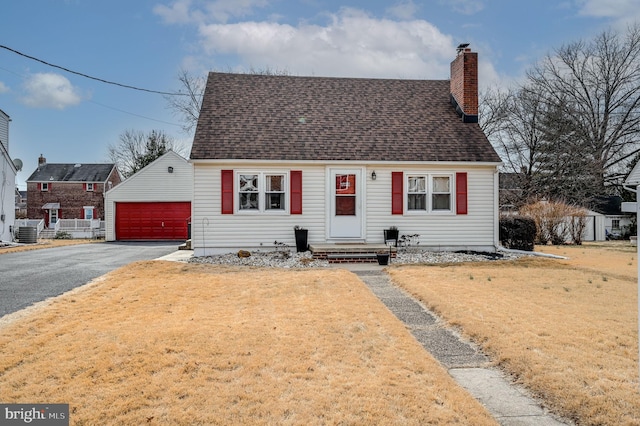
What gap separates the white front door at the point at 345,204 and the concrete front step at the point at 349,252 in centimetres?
116

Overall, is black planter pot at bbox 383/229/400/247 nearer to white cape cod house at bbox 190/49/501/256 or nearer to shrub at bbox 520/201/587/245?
white cape cod house at bbox 190/49/501/256

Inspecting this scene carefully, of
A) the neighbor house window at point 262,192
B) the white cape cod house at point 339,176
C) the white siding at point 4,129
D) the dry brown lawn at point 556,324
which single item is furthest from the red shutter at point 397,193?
the white siding at point 4,129

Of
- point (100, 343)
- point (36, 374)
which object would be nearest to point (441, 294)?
point (100, 343)

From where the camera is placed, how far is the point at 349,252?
13.6m

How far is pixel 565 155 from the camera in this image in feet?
95.0

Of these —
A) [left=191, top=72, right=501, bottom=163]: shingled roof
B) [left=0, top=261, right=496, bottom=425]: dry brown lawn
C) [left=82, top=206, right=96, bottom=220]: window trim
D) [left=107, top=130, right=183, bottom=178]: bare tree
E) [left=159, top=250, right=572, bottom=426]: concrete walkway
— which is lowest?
[left=159, top=250, right=572, bottom=426]: concrete walkway

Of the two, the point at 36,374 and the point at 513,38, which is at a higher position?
the point at 513,38

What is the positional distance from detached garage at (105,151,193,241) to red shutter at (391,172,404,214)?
15.3 m

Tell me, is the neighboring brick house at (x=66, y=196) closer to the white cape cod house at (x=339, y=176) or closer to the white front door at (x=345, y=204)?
the white cape cod house at (x=339, y=176)

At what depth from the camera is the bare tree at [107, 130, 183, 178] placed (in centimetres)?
4341

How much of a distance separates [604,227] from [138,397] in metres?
36.3

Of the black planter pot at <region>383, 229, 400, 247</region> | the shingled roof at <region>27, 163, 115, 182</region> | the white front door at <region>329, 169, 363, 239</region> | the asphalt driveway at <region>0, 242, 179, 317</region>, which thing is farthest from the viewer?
the shingled roof at <region>27, 163, 115, 182</region>

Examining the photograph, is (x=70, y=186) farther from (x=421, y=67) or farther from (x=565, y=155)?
(x=565, y=155)

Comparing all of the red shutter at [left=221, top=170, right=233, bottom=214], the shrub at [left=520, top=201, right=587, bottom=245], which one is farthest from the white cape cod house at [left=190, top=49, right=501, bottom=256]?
the shrub at [left=520, top=201, right=587, bottom=245]
